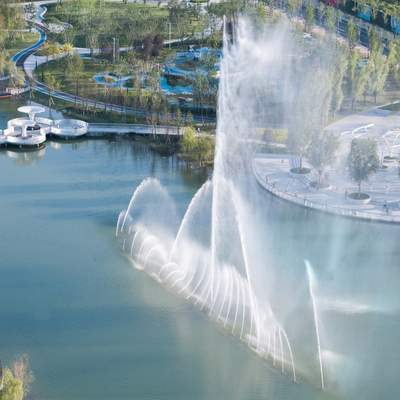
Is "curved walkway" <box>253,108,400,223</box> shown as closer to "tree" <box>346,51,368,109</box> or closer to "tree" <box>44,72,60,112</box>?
"tree" <box>346,51,368,109</box>

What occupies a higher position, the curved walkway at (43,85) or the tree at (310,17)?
the tree at (310,17)

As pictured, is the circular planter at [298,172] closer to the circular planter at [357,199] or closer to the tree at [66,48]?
the circular planter at [357,199]

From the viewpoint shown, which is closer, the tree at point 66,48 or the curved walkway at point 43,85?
the curved walkway at point 43,85

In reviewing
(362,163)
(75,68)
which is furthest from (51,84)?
(362,163)

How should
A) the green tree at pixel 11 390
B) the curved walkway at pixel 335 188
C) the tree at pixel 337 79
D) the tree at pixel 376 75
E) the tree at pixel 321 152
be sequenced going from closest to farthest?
the green tree at pixel 11 390, the curved walkway at pixel 335 188, the tree at pixel 321 152, the tree at pixel 337 79, the tree at pixel 376 75

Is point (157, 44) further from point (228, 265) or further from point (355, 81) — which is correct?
point (228, 265)

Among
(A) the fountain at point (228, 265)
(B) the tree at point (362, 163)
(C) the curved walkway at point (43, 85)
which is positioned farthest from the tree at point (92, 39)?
(B) the tree at point (362, 163)

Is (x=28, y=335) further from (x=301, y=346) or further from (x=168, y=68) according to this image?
(x=168, y=68)
